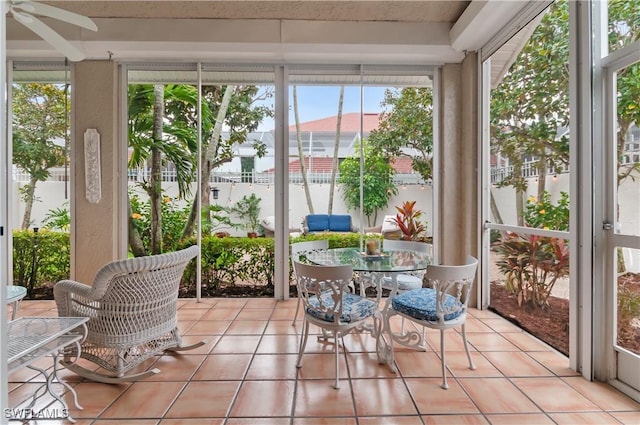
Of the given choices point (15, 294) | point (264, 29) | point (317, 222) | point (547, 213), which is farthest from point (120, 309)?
point (547, 213)

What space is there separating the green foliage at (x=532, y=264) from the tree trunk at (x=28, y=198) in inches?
218

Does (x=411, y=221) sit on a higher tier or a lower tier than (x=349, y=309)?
higher

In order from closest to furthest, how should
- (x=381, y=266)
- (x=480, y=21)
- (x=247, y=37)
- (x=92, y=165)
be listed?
(x=381, y=266)
(x=480, y=21)
(x=247, y=37)
(x=92, y=165)

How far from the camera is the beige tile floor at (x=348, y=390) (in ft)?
6.11

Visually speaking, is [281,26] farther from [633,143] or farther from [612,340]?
[612,340]

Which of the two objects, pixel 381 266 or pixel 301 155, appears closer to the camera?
pixel 381 266

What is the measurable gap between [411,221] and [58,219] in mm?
4419

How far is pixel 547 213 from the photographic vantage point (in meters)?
2.89

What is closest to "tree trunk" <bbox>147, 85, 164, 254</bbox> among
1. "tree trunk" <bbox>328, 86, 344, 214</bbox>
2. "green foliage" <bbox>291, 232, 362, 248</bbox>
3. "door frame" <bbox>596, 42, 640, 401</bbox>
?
"green foliage" <bbox>291, 232, 362, 248</bbox>

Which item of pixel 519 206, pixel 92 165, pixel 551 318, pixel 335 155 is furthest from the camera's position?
pixel 335 155

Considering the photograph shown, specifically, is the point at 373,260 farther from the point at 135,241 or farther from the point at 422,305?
the point at 135,241

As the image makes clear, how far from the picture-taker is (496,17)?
10.0 feet

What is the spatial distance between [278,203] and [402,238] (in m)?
1.66

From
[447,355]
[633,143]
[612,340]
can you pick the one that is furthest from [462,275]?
[633,143]
